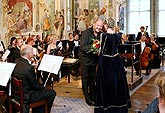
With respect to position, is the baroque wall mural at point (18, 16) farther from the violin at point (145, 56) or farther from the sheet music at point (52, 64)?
the sheet music at point (52, 64)

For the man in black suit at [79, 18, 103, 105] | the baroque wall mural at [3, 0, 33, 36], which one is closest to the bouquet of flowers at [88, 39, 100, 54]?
the man in black suit at [79, 18, 103, 105]

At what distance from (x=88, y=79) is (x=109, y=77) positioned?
93 cm

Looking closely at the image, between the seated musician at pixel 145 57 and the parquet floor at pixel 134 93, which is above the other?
the seated musician at pixel 145 57

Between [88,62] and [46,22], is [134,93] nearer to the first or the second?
[88,62]

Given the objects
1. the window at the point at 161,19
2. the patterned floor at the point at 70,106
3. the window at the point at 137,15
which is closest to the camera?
the patterned floor at the point at 70,106

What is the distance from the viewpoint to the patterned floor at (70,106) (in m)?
6.23

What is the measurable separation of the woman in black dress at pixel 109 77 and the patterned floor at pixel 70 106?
2.78ft

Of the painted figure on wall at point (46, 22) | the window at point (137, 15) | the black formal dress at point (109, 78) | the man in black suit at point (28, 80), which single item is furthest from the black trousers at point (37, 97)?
the window at point (137, 15)

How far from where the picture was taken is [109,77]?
17.6 ft

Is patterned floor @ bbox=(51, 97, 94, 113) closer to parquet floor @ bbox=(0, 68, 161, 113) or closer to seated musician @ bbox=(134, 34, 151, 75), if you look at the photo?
parquet floor @ bbox=(0, 68, 161, 113)

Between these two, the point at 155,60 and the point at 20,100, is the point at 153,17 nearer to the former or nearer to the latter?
the point at 155,60

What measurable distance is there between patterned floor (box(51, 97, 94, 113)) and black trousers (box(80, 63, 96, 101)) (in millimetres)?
286

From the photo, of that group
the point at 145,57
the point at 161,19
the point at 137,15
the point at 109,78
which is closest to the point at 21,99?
the point at 109,78

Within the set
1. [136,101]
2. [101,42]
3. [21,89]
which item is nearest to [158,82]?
[21,89]
